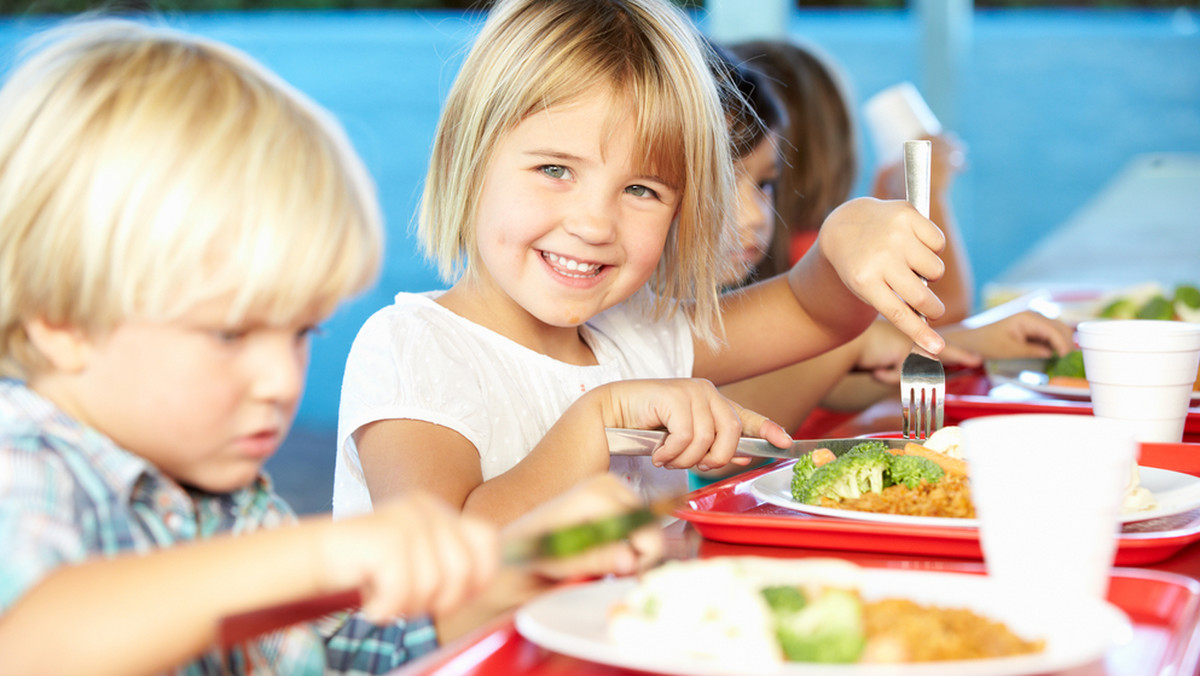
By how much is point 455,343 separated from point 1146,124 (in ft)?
21.1

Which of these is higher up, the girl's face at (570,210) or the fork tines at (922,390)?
the girl's face at (570,210)

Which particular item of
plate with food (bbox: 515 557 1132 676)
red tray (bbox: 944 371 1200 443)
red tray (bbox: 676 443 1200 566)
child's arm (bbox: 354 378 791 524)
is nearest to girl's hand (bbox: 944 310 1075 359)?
red tray (bbox: 944 371 1200 443)

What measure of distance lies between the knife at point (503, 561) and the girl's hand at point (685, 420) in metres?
0.52

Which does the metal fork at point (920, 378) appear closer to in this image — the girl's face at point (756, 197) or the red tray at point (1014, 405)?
the red tray at point (1014, 405)

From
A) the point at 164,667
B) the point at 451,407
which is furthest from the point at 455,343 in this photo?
the point at 164,667

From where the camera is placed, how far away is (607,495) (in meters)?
0.79

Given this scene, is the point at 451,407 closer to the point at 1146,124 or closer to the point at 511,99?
the point at 511,99

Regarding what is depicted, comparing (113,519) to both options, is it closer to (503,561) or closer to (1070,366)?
(503,561)

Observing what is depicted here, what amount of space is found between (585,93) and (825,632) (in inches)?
36.3

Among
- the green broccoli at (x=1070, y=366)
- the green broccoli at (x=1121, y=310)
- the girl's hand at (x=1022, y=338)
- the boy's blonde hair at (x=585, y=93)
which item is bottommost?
the green broccoli at (x=1070, y=366)

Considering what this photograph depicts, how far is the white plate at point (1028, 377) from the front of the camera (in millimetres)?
1603

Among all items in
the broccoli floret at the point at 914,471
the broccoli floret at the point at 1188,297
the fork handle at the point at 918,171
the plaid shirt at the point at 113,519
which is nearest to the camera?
the plaid shirt at the point at 113,519

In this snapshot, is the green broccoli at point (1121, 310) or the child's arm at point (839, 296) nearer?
the child's arm at point (839, 296)

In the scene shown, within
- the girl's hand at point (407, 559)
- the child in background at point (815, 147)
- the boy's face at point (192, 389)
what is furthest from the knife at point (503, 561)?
the child in background at point (815, 147)
